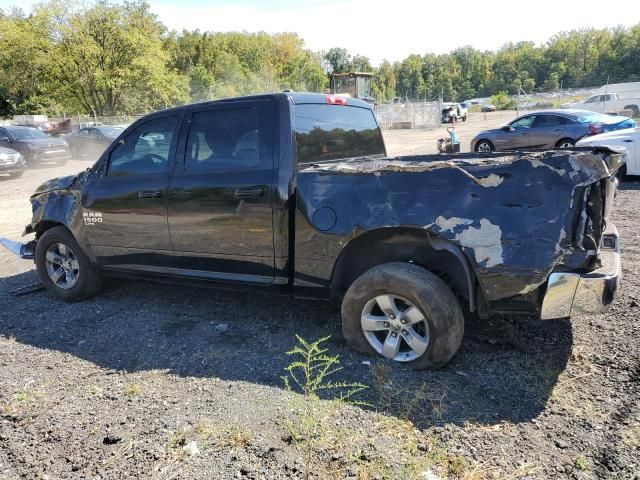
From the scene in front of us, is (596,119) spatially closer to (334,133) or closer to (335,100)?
(335,100)

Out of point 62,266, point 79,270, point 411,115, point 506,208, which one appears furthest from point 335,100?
point 411,115

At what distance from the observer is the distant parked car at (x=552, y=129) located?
44.1ft

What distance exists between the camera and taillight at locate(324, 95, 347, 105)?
4.34 meters

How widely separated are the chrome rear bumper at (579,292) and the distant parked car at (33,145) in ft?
65.8

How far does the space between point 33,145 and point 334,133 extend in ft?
60.0

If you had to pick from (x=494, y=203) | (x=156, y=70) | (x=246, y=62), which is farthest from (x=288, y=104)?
(x=246, y=62)

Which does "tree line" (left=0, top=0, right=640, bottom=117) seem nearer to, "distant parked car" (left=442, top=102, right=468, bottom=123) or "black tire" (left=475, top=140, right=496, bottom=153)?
"distant parked car" (left=442, top=102, right=468, bottom=123)

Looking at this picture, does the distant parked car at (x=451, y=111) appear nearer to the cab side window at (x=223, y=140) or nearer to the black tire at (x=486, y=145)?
the black tire at (x=486, y=145)

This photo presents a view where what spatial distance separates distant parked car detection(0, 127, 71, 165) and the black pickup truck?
15.9 meters

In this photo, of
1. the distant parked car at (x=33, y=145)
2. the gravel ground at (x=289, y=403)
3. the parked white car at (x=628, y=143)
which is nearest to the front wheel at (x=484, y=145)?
the parked white car at (x=628, y=143)

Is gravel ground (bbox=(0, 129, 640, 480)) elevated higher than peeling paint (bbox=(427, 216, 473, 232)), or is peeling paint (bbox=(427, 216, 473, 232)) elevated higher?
peeling paint (bbox=(427, 216, 473, 232))

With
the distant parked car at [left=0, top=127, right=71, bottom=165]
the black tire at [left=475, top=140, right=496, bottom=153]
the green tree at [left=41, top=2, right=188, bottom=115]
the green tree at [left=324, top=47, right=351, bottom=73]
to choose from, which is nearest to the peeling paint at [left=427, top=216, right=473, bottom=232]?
the black tire at [left=475, top=140, right=496, bottom=153]

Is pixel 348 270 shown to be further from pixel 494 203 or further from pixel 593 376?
pixel 593 376

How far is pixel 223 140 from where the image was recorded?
4074mm
